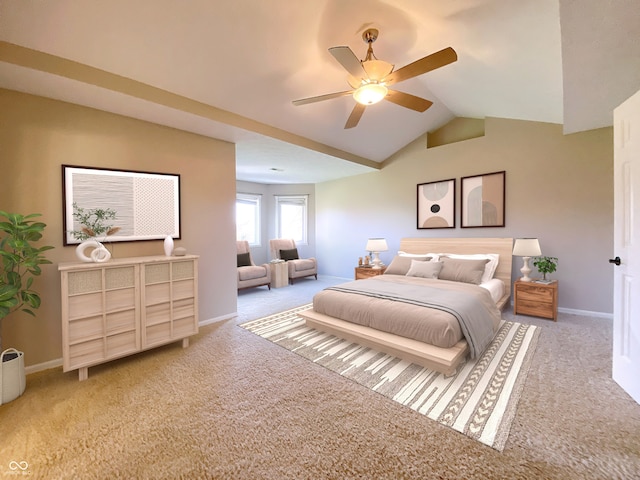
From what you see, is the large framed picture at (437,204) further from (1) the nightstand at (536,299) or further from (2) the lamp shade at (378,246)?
(1) the nightstand at (536,299)

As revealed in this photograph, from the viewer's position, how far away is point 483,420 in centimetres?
173

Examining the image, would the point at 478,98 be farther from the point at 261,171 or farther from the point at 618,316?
the point at 261,171

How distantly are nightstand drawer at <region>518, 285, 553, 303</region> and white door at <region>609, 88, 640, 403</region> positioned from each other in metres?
1.49

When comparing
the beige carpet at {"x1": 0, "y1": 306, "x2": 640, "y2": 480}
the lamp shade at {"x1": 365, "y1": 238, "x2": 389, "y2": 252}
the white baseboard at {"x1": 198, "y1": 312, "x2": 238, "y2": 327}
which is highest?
the lamp shade at {"x1": 365, "y1": 238, "x2": 389, "y2": 252}

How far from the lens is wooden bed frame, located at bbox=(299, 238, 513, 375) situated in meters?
2.24

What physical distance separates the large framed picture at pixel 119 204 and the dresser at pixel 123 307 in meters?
0.42

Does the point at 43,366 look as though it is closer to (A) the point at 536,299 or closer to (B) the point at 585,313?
(A) the point at 536,299

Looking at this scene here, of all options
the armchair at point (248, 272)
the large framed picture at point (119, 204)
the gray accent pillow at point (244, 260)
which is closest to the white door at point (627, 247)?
the large framed picture at point (119, 204)

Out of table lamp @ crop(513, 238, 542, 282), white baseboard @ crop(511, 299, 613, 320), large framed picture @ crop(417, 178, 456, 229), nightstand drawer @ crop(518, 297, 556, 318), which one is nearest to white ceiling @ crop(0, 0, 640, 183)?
large framed picture @ crop(417, 178, 456, 229)

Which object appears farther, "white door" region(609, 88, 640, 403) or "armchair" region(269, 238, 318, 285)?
"armchair" region(269, 238, 318, 285)

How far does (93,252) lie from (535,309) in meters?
5.15

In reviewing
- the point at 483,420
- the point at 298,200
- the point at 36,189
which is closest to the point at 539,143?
the point at 483,420

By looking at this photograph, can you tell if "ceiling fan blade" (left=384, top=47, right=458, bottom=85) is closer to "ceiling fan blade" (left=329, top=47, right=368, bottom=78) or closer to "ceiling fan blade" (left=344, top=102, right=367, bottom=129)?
"ceiling fan blade" (left=329, top=47, right=368, bottom=78)

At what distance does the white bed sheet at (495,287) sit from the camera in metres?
3.57
